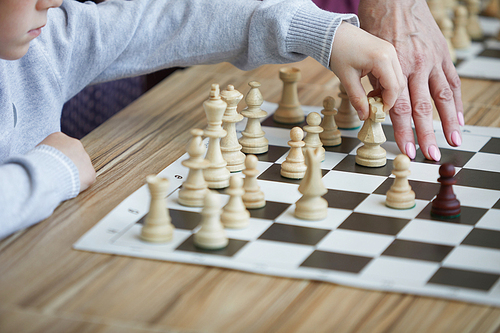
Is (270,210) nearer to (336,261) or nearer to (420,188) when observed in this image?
(336,261)

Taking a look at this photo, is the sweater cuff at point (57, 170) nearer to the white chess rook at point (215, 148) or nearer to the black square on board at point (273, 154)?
the white chess rook at point (215, 148)

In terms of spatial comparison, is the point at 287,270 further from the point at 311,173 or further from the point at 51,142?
the point at 51,142

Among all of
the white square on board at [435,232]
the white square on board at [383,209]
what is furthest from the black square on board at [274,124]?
the white square on board at [435,232]

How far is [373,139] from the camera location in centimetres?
123

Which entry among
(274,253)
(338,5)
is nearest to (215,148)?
(274,253)

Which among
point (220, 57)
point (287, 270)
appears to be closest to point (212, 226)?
point (287, 270)

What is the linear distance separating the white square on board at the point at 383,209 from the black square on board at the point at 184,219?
28 cm

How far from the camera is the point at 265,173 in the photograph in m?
1.18

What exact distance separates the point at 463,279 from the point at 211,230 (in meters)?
0.37

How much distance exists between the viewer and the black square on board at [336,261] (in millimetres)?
836

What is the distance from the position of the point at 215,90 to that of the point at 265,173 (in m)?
0.20

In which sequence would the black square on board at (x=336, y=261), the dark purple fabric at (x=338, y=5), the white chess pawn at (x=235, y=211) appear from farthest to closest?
the dark purple fabric at (x=338, y=5) → the white chess pawn at (x=235, y=211) → the black square on board at (x=336, y=261)

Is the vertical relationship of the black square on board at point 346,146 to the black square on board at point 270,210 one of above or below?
below

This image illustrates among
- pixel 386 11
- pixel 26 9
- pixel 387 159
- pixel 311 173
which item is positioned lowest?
pixel 387 159
